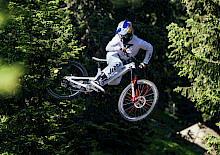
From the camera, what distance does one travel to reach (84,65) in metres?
13.2

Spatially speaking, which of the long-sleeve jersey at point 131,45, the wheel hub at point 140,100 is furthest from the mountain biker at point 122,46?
the wheel hub at point 140,100

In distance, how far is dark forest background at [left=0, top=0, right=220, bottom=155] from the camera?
10.8m

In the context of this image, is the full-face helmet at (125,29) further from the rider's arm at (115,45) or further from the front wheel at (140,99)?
the front wheel at (140,99)

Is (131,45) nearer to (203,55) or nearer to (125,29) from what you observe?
(125,29)

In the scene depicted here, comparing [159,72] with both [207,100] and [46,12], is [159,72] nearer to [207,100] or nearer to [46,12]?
[207,100]

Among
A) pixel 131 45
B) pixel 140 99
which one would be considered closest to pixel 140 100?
pixel 140 99

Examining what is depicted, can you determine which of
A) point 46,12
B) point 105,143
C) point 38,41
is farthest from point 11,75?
point 105,143

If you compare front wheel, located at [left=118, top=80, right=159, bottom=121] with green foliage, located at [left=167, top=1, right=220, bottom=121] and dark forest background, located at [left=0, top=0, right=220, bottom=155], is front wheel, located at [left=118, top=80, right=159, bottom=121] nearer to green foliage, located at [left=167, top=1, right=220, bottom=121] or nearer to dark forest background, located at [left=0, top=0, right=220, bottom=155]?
dark forest background, located at [left=0, top=0, right=220, bottom=155]

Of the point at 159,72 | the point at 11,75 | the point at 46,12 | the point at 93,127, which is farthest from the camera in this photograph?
the point at 159,72

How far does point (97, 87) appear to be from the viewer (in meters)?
6.82

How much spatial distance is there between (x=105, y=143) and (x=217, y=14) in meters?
7.66

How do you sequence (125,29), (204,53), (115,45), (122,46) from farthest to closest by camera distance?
1. (204,53)
2. (115,45)
3. (122,46)
4. (125,29)

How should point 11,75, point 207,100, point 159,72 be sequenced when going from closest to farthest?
point 11,75 < point 207,100 < point 159,72

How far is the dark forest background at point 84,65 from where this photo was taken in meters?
10.8
